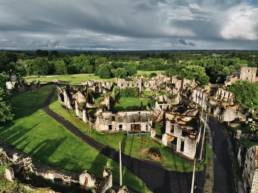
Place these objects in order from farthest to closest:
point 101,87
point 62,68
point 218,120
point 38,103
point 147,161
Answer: point 62,68 → point 101,87 → point 38,103 → point 218,120 → point 147,161

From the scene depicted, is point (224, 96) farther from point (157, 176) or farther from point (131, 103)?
point (157, 176)

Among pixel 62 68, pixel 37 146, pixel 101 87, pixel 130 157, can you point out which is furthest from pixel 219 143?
pixel 62 68

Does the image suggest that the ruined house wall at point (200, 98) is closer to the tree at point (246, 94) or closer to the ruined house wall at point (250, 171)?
the tree at point (246, 94)

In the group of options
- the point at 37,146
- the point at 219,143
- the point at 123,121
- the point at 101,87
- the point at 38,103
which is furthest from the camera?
the point at 101,87

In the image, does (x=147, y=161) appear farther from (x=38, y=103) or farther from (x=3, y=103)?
(x=38, y=103)

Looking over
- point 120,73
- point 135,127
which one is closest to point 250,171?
point 135,127

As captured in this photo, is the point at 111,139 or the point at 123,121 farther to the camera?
the point at 123,121

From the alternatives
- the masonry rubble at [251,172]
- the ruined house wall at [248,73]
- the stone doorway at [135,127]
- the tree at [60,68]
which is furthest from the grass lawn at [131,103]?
the tree at [60,68]
